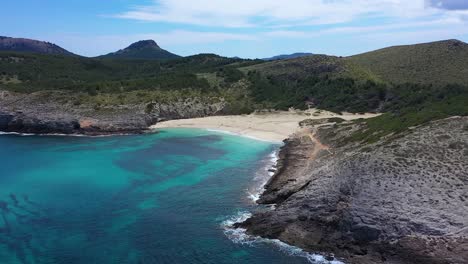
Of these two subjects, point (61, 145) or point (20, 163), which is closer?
point (20, 163)

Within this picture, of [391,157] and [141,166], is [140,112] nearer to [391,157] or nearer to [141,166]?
[141,166]

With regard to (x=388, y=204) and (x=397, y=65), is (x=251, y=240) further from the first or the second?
(x=397, y=65)

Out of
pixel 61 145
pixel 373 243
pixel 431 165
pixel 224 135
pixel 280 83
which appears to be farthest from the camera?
pixel 280 83

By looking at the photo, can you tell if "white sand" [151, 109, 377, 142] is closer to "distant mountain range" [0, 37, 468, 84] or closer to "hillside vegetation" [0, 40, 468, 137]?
"hillside vegetation" [0, 40, 468, 137]

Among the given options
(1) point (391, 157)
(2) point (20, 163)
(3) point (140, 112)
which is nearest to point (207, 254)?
(1) point (391, 157)

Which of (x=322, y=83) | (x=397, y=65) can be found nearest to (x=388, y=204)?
(x=322, y=83)

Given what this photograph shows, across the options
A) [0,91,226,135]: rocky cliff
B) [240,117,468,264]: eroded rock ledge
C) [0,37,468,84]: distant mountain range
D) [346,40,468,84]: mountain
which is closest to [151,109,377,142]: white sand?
[0,91,226,135]: rocky cliff
